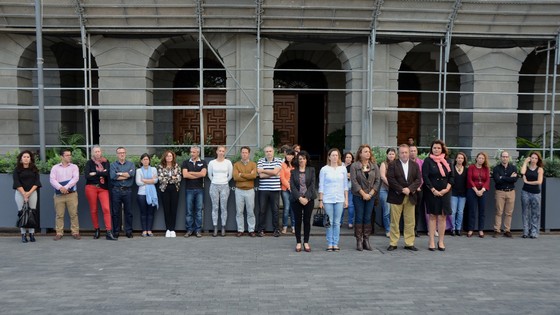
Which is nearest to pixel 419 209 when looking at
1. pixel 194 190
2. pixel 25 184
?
pixel 194 190

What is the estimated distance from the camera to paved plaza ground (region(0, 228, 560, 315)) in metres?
6.12

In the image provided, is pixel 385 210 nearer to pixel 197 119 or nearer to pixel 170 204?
pixel 170 204

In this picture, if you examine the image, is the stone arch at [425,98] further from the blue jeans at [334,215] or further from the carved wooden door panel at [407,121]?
the blue jeans at [334,215]

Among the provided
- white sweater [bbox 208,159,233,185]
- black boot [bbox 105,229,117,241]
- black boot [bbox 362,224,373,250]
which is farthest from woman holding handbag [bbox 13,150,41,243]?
black boot [bbox 362,224,373,250]

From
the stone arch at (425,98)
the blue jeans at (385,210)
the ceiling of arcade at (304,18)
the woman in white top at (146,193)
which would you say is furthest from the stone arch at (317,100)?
the woman in white top at (146,193)

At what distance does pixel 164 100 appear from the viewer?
1827 centimetres

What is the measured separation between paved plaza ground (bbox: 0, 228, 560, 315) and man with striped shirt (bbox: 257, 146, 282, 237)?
0.65 meters

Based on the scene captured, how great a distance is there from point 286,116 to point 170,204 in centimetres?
891

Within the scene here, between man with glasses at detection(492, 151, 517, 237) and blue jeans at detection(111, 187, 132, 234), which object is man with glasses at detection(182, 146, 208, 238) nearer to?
blue jeans at detection(111, 187, 132, 234)

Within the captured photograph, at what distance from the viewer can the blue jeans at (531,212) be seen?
1053cm

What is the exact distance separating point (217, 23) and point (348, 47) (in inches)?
151

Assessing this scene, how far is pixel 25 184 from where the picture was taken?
9.96 metres

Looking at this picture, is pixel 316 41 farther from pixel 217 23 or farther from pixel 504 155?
pixel 504 155

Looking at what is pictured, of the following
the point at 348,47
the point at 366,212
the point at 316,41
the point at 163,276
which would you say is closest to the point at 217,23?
the point at 316,41
